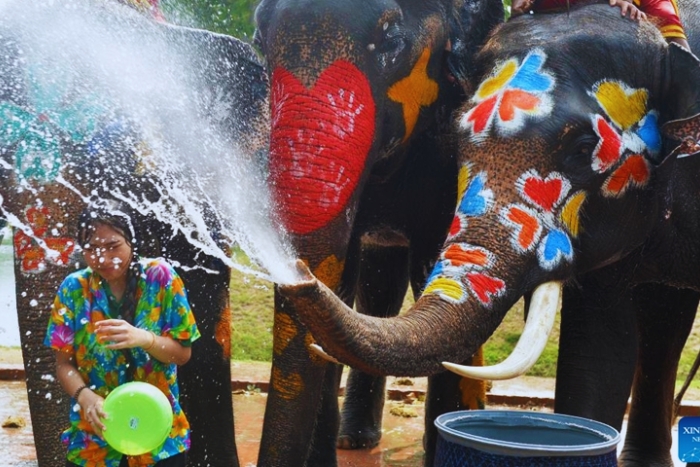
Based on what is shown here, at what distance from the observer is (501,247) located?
14.4 ft

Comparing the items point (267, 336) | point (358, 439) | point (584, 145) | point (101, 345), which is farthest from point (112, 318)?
point (267, 336)

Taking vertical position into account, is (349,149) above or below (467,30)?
below

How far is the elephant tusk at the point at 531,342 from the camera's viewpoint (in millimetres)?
3918

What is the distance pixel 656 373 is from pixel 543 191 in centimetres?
224

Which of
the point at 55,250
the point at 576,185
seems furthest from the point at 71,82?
the point at 576,185

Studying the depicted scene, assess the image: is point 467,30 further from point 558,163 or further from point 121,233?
point 121,233

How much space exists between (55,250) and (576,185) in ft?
6.60

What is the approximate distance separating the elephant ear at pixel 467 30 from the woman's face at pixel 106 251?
1.81 meters

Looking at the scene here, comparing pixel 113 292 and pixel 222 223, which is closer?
pixel 113 292

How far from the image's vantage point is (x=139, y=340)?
4.16 meters

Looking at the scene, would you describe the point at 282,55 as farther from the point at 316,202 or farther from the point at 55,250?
the point at 55,250

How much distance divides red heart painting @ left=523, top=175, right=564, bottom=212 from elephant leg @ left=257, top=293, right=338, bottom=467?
3.24 ft

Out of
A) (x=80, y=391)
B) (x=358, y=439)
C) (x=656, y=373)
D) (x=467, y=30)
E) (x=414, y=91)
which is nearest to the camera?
(x=80, y=391)

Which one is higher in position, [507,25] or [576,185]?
[507,25]
